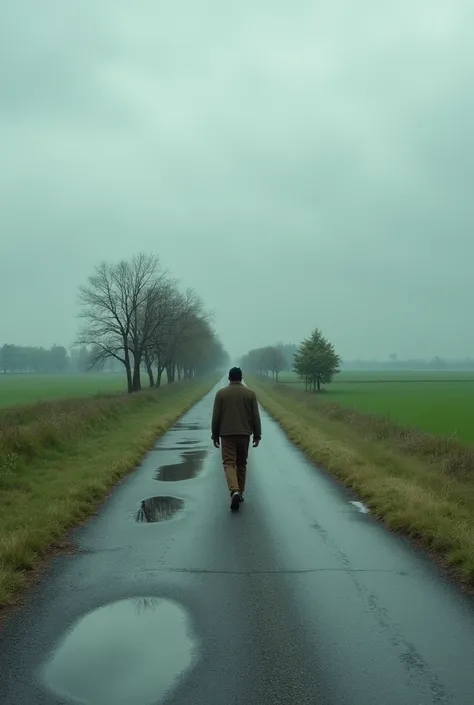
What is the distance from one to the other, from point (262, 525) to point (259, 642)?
3752mm

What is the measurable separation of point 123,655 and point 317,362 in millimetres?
61833

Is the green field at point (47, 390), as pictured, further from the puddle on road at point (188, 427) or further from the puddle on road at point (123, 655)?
the puddle on road at point (123, 655)

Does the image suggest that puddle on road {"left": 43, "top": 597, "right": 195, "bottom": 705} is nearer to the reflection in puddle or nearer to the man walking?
the man walking

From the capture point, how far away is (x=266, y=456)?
50.9 feet

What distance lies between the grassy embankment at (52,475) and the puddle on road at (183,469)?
0.86 m

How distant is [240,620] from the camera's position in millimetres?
4945

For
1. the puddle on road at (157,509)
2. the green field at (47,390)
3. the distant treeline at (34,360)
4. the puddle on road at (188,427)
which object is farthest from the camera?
the distant treeline at (34,360)

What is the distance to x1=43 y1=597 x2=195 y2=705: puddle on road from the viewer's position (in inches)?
152

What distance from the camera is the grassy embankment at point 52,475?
22.4 feet

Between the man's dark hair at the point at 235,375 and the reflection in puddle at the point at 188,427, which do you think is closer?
the man's dark hair at the point at 235,375

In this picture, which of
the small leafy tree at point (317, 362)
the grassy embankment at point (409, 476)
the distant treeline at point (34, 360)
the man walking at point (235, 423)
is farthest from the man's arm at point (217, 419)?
the distant treeline at point (34, 360)

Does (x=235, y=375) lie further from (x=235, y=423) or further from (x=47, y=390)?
(x=47, y=390)

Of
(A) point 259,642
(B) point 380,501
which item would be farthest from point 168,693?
(B) point 380,501

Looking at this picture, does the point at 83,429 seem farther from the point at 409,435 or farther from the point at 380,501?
the point at 380,501
